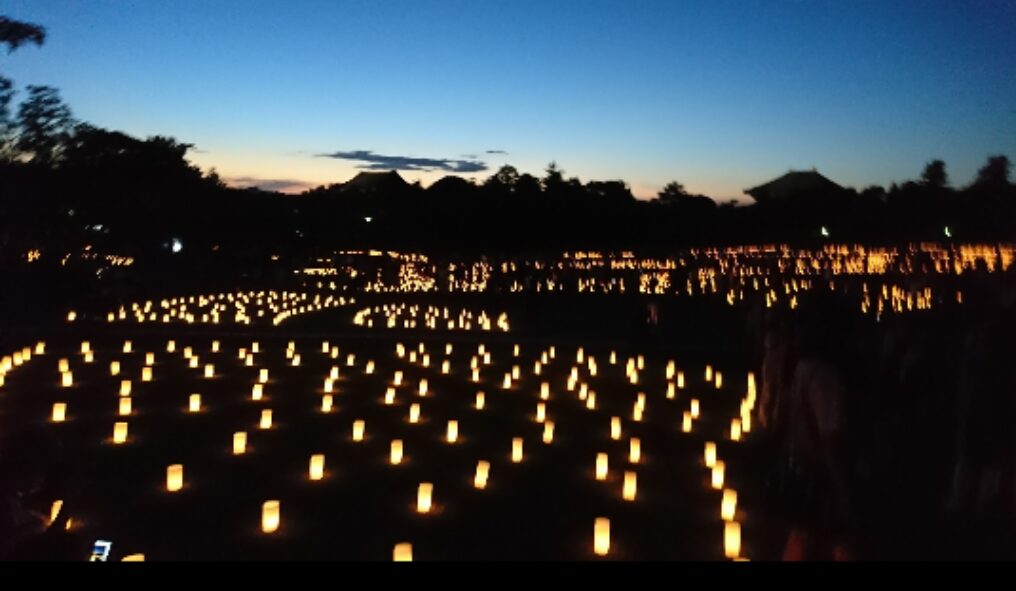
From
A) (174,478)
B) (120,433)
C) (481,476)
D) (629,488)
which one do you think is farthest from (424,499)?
(120,433)

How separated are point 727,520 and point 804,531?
2264 mm

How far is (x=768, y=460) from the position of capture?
811 cm

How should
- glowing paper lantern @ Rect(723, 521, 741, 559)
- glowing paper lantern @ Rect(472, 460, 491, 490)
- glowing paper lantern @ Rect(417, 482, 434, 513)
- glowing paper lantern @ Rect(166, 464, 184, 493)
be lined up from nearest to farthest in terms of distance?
glowing paper lantern @ Rect(723, 521, 741, 559)
glowing paper lantern @ Rect(417, 482, 434, 513)
glowing paper lantern @ Rect(166, 464, 184, 493)
glowing paper lantern @ Rect(472, 460, 491, 490)

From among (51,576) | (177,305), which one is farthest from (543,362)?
(177,305)

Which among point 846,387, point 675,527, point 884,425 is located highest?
point 846,387

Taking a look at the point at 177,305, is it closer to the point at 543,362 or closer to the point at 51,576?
the point at 543,362

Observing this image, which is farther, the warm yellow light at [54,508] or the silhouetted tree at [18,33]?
the silhouetted tree at [18,33]

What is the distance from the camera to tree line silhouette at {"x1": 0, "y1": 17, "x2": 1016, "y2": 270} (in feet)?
61.9

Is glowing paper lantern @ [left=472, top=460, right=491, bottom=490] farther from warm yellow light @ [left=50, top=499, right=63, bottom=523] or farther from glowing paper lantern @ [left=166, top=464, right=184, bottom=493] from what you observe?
warm yellow light @ [left=50, top=499, right=63, bottom=523]

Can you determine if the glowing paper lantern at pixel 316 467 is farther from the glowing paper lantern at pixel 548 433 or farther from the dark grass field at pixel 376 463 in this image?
the glowing paper lantern at pixel 548 433

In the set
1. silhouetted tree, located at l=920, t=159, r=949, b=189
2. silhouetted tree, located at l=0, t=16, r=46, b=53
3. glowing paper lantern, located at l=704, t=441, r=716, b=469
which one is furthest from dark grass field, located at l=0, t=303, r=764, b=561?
silhouetted tree, located at l=920, t=159, r=949, b=189

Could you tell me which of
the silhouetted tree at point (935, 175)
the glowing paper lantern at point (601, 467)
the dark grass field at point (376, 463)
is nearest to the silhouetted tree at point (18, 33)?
the dark grass field at point (376, 463)

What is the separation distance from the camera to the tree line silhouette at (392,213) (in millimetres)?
18859

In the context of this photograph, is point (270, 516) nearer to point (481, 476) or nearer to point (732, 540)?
point (481, 476)
